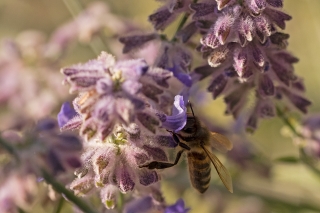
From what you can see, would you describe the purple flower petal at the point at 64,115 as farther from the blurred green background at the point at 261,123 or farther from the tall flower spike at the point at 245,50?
the blurred green background at the point at 261,123

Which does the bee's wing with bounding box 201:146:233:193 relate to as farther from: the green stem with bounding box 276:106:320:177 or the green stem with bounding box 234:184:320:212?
the green stem with bounding box 234:184:320:212

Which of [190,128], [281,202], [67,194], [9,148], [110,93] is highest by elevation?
[110,93]

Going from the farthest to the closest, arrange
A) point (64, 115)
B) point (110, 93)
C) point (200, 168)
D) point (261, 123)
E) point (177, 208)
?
point (261, 123), point (200, 168), point (177, 208), point (64, 115), point (110, 93)

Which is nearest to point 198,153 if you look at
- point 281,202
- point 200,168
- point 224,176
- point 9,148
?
point 200,168

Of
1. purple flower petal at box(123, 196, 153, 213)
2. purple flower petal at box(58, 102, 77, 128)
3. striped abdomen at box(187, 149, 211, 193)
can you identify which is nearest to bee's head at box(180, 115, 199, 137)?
striped abdomen at box(187, 149, 211, 193)

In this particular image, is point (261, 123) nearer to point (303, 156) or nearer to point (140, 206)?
point (303, 156)

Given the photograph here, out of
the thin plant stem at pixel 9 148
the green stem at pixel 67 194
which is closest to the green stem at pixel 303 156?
the green stem at pixel 67 194

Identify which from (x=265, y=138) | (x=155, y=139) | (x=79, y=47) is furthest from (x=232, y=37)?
(x=79, y=47)
